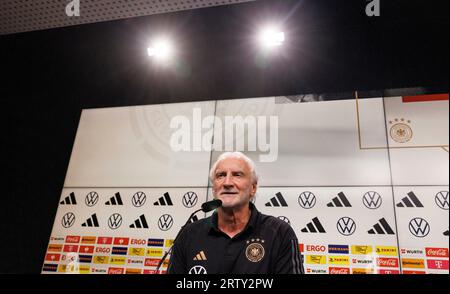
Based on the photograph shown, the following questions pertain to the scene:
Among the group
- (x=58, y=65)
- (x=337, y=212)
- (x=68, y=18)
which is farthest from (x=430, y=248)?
(x=58, y=65)

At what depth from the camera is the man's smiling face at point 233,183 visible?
62.8 inches

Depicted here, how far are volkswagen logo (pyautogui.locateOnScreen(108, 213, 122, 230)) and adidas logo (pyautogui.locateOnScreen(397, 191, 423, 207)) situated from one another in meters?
2.02

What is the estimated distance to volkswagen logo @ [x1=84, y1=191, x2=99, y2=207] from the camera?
261 cm

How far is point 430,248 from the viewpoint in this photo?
2.04 meters

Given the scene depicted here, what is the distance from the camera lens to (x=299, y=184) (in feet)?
A: 7.70

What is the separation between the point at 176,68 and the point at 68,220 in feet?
5.07

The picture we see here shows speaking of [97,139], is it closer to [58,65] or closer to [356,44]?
[58,65]

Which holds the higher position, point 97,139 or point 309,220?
point 97,139

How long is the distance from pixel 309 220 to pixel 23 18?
8.63ft

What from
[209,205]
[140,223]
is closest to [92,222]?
[140,223]

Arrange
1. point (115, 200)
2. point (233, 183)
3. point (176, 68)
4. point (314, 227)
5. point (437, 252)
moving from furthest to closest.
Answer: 1. point (176, 68)
2. point (115, 200)
3. point (314, 227)
4. point (437, 252)
5. point (233, 183)
